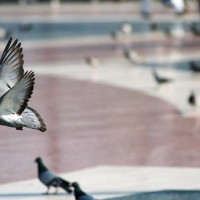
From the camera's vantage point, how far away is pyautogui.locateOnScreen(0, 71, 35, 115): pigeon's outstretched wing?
7.51 metres

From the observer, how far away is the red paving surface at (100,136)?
502 inches

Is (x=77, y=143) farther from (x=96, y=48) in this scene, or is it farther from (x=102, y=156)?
(x=96, y=48)

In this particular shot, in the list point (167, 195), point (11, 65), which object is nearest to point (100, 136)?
point (167, 195)

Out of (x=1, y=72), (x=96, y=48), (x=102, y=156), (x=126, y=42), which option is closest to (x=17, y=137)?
(x=102, y=156)

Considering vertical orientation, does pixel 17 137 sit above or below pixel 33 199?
above

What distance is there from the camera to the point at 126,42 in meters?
33.4

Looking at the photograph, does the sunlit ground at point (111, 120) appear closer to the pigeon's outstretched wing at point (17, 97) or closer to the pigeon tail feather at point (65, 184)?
the pigeon tail feather at point (65, 184)

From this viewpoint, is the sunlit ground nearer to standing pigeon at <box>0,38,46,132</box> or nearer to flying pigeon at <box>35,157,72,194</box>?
flying pigeon at <box>35,157,72,194</box>

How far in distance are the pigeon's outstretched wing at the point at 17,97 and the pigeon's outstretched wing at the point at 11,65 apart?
0.39 ft

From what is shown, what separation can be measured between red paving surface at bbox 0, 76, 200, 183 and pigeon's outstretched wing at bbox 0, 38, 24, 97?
387cm

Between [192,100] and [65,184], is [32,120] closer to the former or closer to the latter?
[65,184]

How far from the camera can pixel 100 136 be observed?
14.8 metres

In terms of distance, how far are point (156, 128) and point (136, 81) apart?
6.41 metres

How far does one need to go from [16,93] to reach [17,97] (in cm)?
3
